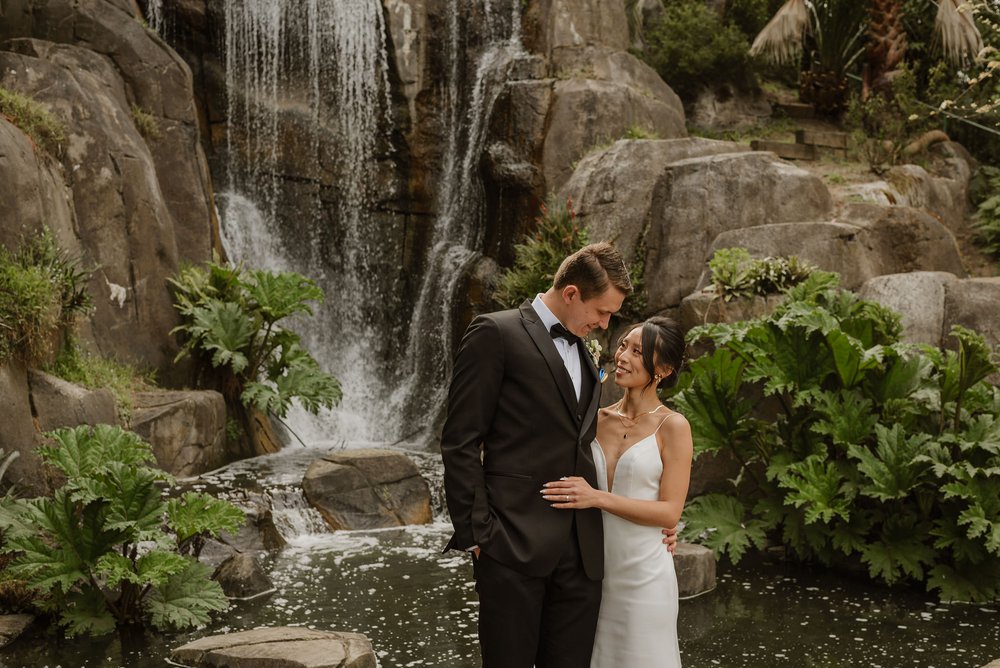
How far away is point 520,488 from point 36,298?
6808 millimetres

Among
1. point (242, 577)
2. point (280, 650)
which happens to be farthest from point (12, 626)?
point (280, 650)

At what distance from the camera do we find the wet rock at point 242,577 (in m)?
7.62

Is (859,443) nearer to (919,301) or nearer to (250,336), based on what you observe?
(919,301)

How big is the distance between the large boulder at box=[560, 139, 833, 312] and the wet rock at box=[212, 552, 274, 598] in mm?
6190

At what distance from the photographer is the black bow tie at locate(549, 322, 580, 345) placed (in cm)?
383

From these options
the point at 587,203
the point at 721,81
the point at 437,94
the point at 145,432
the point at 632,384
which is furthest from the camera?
the point at 721,81

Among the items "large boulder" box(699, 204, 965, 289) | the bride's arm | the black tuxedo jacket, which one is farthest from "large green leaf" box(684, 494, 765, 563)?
the black tuxedo jacket

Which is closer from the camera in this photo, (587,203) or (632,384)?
(632,384)

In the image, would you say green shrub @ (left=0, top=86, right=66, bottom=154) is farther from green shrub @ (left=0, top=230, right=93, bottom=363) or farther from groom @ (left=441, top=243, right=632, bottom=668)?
groom @ (left=441, top=243, right=632, bottom=668)

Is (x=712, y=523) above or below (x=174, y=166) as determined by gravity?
below

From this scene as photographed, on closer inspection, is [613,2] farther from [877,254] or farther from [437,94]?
[877,254]

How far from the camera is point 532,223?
1509cm

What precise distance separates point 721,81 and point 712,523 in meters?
13.8

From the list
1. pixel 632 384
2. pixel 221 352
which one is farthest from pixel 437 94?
pixel 632 384
